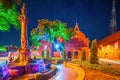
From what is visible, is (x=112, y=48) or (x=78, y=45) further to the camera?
(x=78, y=45)

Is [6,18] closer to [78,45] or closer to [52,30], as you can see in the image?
[52,30]

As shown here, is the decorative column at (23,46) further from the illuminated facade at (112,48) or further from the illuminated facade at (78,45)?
the illuminated facade at (78,45)

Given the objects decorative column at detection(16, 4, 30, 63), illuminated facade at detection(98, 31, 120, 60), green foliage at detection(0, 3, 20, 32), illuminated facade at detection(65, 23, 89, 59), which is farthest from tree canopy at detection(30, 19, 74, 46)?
green foliage at detection(0, 3, 20, 32)

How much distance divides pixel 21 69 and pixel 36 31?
99.1 feet

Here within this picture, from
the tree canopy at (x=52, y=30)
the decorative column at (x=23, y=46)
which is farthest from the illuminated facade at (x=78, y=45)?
the decorative column at (x=23, y=46)

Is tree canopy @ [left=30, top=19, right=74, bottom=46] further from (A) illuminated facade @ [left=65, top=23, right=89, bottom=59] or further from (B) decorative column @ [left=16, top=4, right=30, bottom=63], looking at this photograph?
(B) decorative column @ [left=16, top=4, right=30, bottom=63]

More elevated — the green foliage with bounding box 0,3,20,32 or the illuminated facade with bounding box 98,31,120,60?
the green foliage with bounding box 0,3,20,32

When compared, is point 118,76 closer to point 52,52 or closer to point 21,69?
point 21,69

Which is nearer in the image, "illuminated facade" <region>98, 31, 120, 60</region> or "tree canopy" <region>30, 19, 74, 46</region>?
"illuminated facade" <region>98, 31, 120, 60</region>

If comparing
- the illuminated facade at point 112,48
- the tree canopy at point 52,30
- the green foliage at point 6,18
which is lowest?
the illuminated facade at point 112,48

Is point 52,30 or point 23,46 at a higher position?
point 52,30

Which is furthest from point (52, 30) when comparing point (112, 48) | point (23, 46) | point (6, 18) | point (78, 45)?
point (6, 18)

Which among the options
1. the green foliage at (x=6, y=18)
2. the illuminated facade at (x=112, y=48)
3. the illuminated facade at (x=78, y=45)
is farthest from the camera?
the illuminated facade at (x=78, y=45)

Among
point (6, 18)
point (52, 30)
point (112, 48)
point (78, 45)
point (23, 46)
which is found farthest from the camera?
point (78, 45)
